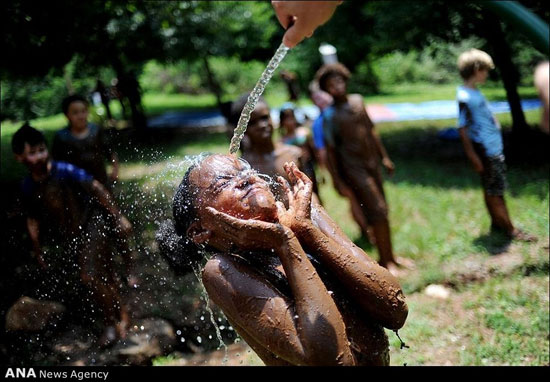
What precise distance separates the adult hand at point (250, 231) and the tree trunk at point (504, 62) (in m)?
6.71

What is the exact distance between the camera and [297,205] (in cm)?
228

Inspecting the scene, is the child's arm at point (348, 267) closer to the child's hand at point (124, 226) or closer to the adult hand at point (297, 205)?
the adult hand at point (297, 205)

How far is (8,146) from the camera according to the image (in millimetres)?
4555

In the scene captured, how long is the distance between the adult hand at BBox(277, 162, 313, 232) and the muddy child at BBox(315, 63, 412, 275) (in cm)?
337

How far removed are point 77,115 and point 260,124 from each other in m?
1.60

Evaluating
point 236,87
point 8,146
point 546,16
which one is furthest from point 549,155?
point 236,87

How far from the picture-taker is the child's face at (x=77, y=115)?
5051mm

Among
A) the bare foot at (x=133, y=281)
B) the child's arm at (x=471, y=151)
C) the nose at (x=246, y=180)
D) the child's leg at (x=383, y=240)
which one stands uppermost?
the nose at (x=246, y=180)

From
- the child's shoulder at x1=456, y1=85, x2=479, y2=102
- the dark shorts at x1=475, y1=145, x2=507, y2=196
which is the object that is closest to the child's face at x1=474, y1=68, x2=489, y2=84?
the child's shoulder at x1=456, y1=85, x2=479, y2=102

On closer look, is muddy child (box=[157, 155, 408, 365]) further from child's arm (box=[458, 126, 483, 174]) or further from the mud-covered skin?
child's arm (box=[458, 126, 483, 174])

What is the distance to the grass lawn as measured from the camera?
4.12 metres

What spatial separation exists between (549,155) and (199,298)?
593 cm

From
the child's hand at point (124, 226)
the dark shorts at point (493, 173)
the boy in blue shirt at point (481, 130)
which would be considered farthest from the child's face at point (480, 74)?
the child's hand at point (124, 226)

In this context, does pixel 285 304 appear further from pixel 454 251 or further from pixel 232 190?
pixel 454 251
